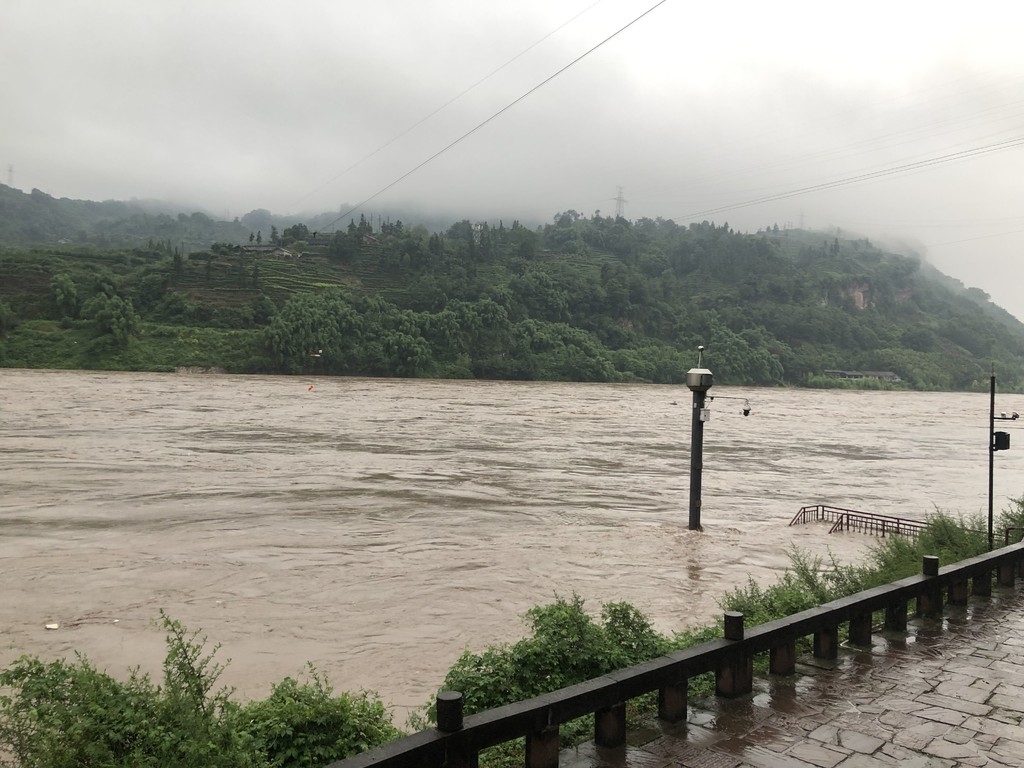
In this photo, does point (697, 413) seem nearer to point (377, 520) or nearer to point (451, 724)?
point (377, 520)

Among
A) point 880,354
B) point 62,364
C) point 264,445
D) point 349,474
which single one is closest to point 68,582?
point 349,474

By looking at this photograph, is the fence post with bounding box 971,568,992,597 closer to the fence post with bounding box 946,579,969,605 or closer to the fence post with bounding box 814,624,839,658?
the fence post with bounding box 946,579,969,605

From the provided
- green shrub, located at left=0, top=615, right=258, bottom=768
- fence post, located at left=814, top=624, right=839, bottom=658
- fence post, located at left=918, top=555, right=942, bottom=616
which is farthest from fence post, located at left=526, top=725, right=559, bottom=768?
fence post, located at left=918, top=555, right=942, bottom=616

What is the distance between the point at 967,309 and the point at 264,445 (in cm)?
19081

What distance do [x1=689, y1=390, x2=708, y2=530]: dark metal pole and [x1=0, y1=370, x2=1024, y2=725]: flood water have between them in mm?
543

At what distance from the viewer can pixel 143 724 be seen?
3.35 m

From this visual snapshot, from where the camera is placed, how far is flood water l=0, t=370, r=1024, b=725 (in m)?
11.1

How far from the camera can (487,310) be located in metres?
93.8

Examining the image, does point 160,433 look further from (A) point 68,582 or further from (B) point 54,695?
(B) point 54,695

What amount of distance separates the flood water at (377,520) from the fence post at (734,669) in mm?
4715

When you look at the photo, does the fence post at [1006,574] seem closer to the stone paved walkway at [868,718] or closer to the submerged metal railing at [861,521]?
the stone paved walkway at [868,718]

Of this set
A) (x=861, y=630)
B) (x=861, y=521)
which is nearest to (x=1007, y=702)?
(x=861, y=630)

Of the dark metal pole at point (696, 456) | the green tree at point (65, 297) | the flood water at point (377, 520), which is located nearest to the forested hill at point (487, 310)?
the green tree at point (65, 297)

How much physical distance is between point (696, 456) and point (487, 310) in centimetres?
7683
